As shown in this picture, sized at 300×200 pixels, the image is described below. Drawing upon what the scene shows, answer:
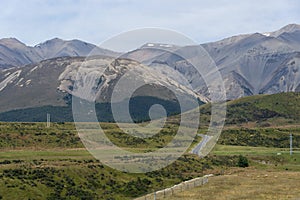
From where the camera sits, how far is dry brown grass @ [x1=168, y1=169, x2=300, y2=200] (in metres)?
59.8

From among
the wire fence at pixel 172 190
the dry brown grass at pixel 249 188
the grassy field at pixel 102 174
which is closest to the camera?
the dry brown grass at pixel 249 188

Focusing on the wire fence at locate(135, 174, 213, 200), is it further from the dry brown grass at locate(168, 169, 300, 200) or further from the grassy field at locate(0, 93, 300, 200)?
the grassy field at locate(0, 93, 300, 200)

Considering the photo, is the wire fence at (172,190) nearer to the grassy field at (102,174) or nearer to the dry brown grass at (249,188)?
the dry brown grass at (249,188)

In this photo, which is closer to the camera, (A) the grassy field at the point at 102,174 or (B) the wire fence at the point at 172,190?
(B) the wire fence at the point at 172,190

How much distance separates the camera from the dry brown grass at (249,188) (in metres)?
59.8

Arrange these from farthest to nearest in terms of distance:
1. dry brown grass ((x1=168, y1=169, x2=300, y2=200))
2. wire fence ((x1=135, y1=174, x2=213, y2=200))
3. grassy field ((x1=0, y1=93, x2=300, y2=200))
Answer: grassy field ((x1=0, y1=93, x2=300, y2=200)), wire fence ((x1=135, y1=174, x2=213, y2=200)), dry brown grass ((x1=168, y1=169, x2=300, y2=200))

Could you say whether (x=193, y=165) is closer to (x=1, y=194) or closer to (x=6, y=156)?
(x=6, y=156)

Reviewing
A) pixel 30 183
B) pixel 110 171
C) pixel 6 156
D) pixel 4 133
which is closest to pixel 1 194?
pixel 30 183

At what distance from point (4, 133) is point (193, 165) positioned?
2183 inches

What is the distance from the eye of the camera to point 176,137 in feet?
542

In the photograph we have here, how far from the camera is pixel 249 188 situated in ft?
220

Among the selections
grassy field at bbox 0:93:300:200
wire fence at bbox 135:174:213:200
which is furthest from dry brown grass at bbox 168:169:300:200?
wire fence at bbox 135:174:213:200

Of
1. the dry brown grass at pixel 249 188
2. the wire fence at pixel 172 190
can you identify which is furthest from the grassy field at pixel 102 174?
the wire fence at pixel 172 190

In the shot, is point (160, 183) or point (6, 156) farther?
point (6, 156)
